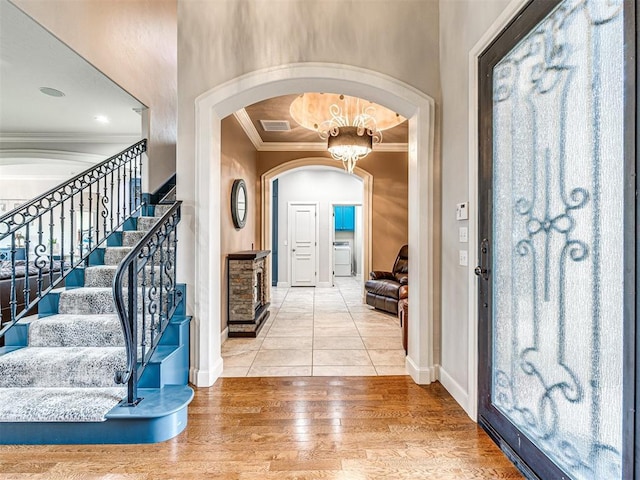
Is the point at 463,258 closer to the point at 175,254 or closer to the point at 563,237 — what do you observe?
the point at 563,237

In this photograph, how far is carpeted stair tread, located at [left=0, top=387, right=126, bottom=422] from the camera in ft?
6.06

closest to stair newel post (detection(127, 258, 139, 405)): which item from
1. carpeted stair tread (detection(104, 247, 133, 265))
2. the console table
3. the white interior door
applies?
carpeted stair tread (detection(104, 247, 133, 265))

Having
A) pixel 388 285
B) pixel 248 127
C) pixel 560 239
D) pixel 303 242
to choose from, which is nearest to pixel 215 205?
pixel 560 239

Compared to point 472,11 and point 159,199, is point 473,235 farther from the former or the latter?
point 159,199

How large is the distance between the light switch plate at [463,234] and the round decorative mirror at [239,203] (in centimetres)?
300

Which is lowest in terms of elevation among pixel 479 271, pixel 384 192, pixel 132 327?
pixel 132 327

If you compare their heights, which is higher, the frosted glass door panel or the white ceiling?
the white ceiling

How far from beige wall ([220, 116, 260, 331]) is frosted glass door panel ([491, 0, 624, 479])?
302cm

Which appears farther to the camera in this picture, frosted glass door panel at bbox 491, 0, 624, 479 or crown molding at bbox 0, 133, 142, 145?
crown molding at bbox 0, 133, 142, 145

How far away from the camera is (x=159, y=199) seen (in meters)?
4.44

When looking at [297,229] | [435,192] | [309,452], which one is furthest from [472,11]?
[297,229]

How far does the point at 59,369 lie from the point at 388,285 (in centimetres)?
426

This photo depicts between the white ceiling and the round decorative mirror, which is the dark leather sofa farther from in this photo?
the white ceiling

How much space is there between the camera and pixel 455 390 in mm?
2379
